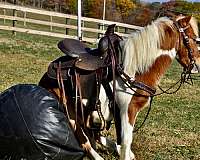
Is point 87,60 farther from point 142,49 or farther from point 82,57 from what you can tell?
point 142,49

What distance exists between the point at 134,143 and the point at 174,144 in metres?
0.72

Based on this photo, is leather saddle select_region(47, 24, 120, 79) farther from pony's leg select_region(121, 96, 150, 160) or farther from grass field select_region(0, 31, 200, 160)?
grass field select_region(0, 31, 200, 160)

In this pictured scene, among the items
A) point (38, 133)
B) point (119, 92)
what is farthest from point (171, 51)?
point (38, 133)

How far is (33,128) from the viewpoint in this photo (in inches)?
A: 168

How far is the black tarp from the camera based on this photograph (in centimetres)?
428

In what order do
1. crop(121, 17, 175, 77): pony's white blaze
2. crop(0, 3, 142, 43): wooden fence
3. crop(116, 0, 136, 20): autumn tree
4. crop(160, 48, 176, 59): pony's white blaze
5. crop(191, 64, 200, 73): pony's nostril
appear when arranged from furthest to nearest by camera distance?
crop(116, 0, 136, 20): autumn tree < crop(0, 3, 142, 43): wooden fence < crop(191, 64, 200, 73): pony's nostril < crop(160, 48, 176, 59): pony's white blaze < crop(121, 17, 175, 77): pony's white blaze

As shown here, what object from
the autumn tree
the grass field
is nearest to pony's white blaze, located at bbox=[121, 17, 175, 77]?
the grass field

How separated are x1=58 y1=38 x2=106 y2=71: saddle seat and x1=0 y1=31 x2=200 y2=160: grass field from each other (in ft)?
4.33

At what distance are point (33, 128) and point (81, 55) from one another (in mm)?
886

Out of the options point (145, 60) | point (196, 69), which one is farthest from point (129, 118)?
point (196, 69)

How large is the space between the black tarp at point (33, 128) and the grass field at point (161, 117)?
102cm

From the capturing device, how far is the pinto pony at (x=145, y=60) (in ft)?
14.3

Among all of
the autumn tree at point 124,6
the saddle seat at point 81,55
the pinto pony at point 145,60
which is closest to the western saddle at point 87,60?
the saddle seat at point 81,55

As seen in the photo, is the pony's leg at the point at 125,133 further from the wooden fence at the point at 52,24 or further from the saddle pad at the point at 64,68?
the wooden fence at the point at 52,24
